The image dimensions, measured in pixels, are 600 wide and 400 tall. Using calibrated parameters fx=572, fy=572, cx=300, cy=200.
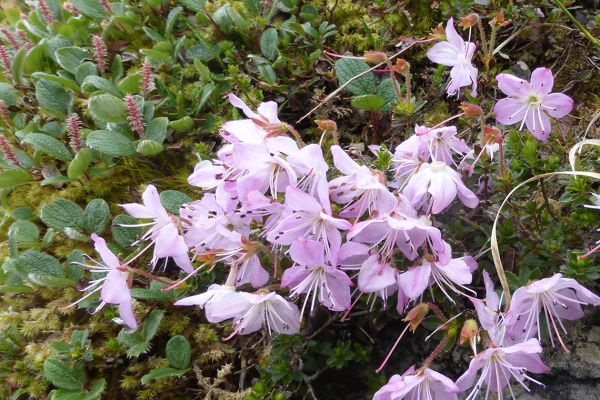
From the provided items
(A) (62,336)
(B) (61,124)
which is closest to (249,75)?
(B) (61,124)

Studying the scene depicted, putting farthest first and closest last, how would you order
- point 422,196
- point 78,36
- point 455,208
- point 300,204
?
point 78,36, point 455,208, point 422,196, point 300,204

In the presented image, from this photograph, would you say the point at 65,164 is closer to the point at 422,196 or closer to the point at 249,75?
the point at 249,75

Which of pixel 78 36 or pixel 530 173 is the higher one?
pixel 78 36

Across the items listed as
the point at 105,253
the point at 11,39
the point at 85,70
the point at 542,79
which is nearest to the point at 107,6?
the point at 85,70

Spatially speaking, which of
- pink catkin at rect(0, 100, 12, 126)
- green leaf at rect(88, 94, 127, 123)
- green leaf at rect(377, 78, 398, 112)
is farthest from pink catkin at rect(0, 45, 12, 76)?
green leaf at rect(377, 78, 398, 112)

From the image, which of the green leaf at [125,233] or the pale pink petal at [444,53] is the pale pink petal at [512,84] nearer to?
the pale pink petal at [444,53]

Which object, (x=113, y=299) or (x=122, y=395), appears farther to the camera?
(x=122, y=395)

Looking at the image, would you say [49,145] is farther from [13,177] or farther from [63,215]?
[63,215]

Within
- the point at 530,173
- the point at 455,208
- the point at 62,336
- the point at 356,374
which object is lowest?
the point at 356,374
